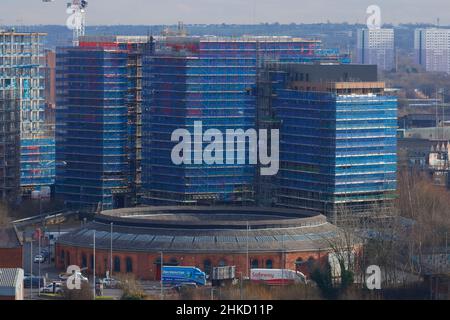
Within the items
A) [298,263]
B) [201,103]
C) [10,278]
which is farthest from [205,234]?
[10,278]

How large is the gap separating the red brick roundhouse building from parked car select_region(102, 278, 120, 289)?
1.76m

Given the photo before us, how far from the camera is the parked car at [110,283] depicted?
40828mm

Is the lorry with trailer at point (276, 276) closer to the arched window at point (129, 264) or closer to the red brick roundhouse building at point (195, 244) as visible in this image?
Result: the red brick roundhouse building at point (195, 244)

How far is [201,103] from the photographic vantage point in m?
55.0

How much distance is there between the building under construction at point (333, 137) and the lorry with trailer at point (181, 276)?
10759 millimetres

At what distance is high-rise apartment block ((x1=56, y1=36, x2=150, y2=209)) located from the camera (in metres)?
57.4

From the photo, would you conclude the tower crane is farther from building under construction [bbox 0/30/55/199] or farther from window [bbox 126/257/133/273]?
window [bbox 126/257/133/273]

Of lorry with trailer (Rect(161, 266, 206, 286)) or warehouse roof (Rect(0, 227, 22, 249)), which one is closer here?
warehouse roof (Rect(0, 227, 22, 249))

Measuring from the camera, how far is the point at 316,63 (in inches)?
2210

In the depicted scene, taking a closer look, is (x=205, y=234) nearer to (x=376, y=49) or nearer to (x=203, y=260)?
(x=203, y=260)

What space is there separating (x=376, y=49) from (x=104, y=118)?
103 meters

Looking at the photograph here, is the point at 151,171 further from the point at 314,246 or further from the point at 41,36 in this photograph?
the point at 314,246

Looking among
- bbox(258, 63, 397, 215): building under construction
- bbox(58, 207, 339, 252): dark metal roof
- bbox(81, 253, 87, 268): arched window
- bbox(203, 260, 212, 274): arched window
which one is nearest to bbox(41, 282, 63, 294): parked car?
bbox(58, 207, 339, 252): dark metal roof

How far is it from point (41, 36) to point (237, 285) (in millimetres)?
26289
